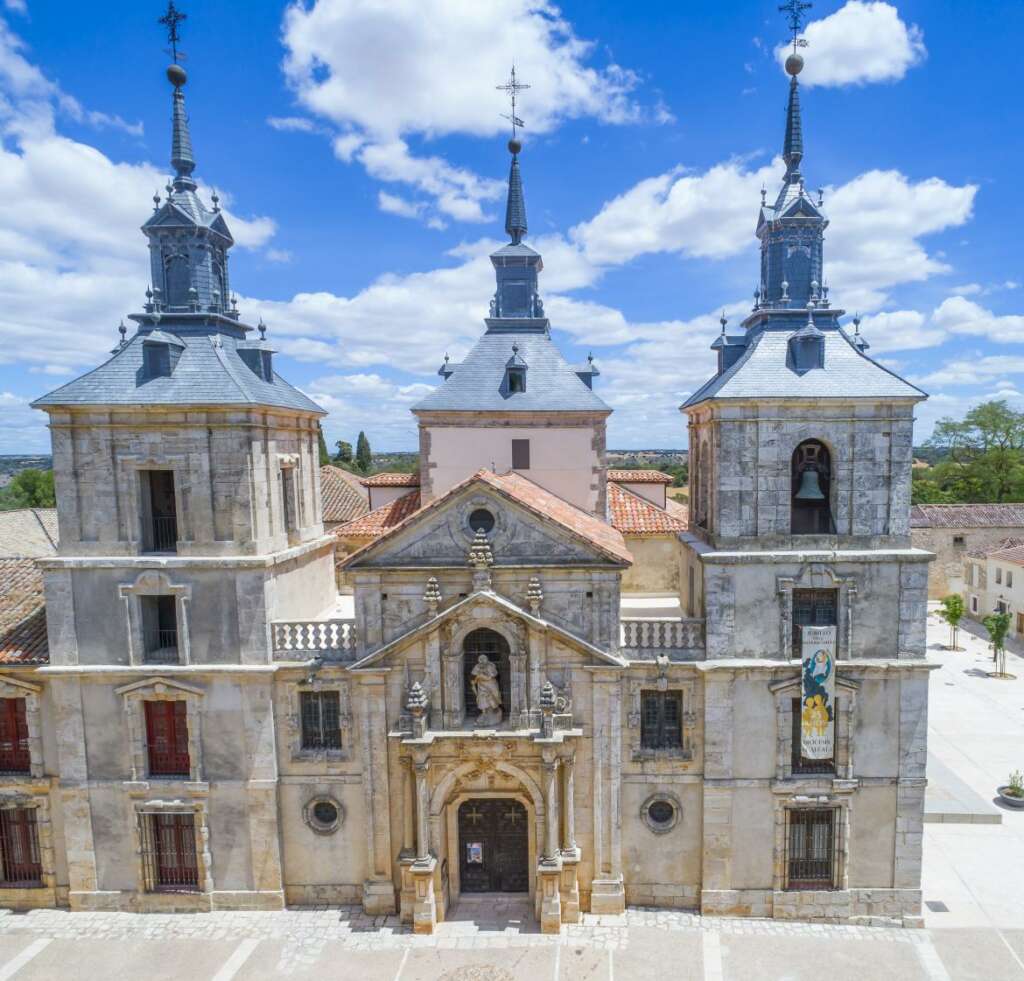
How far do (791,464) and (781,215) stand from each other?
858cm

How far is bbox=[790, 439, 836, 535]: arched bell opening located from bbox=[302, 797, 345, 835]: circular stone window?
57.7ft

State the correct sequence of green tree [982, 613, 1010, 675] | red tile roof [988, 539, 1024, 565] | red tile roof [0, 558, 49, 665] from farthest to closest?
red tile roof [988, 539, 1024, 565]
green tree [982, 613, 1010, 675]
red tile roof [0, 558, 49, 665]

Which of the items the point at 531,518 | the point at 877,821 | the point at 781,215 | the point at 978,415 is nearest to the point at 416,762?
the point at 531,518

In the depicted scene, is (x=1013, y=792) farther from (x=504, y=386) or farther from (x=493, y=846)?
(x=504, y=386)

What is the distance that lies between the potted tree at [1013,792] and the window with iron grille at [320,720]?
2844cm

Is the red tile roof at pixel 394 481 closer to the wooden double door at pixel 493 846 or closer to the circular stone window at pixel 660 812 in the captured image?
the wooden double door at pixel 493 846

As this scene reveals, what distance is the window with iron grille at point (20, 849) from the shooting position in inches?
859

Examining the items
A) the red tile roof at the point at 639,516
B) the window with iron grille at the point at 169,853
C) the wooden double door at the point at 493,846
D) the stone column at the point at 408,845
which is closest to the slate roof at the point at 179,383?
the stone column at the point at 408,845

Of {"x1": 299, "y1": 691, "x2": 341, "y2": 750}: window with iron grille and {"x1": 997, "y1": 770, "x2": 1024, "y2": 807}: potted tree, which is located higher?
{"x1": 299, "y1": 691, "x2": 341, "y2": 750}: window with iron grille

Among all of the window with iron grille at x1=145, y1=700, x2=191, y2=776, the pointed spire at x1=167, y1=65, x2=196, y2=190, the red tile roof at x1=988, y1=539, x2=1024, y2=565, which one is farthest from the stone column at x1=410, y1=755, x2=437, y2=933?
the red tile roof at x1=988, y1=539, x2=1024, y2=565

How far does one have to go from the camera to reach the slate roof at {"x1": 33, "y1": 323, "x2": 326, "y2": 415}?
20078 millimetres

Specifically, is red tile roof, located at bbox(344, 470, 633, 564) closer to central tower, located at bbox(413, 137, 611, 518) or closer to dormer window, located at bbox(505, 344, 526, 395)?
central tower, located at bbox(413, 137, 611, 518)

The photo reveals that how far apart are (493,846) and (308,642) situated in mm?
9411

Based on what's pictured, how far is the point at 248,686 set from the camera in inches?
821
